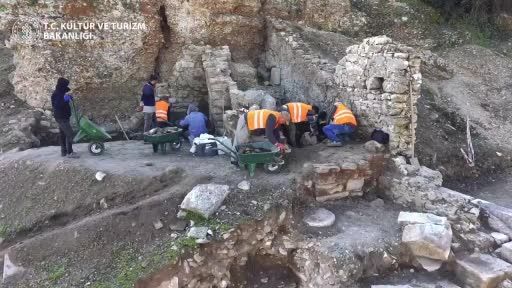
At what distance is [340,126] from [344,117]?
0.67ft

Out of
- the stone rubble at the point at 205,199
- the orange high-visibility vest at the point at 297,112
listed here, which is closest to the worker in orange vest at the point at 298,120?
the orange high-visibility vest at the point at 297,112

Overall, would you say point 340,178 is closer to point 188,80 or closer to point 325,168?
point 325,168

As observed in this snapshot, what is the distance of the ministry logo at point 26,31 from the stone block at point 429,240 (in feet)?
32.9

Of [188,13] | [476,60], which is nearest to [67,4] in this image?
[188,13]

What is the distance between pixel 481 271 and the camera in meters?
5.64

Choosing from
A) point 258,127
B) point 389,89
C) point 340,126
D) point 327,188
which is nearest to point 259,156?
point 258,127

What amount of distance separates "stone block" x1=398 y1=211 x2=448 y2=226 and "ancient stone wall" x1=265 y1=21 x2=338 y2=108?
3667 mm

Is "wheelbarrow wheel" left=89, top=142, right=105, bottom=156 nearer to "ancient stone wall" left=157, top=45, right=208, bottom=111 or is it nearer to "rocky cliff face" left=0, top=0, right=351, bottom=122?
"rocky cliff face" left=0, top=0, right=351, bottom=122

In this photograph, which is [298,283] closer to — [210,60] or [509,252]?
[509,252]

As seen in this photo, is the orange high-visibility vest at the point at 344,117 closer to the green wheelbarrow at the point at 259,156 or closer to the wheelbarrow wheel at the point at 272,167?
the green wheelbarrow at the point at 259,156

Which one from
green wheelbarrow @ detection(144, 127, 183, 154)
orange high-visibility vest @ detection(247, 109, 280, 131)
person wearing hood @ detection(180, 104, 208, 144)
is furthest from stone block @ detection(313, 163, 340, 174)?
green wheelbarrow @ detection(144, 127, 183, 154)

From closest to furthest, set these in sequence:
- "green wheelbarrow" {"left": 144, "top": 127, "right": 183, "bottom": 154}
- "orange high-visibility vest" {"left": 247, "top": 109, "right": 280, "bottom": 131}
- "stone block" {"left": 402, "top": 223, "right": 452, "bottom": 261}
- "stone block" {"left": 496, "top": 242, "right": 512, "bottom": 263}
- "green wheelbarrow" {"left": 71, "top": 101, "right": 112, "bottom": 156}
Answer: "stone block" {"left": 402, "top": 223, "right": 452, "bottom": 261} < "stone block" {"left": 496, "top": 242, "right": 512, "bottom": 263} < "orange high-visibility vest" {"left": 247, "top": 109, "right": 280, "bottom": 131} < "green wheelbarrow" {"left": 71, "top": 101, "right": 112, "bottom": 156} < "green wheelbarrow" {"left": 144, "top": 127, "right": 183, "bottom": 154}

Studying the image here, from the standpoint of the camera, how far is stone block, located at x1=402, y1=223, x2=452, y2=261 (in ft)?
19.2

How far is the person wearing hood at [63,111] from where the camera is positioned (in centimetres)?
748
